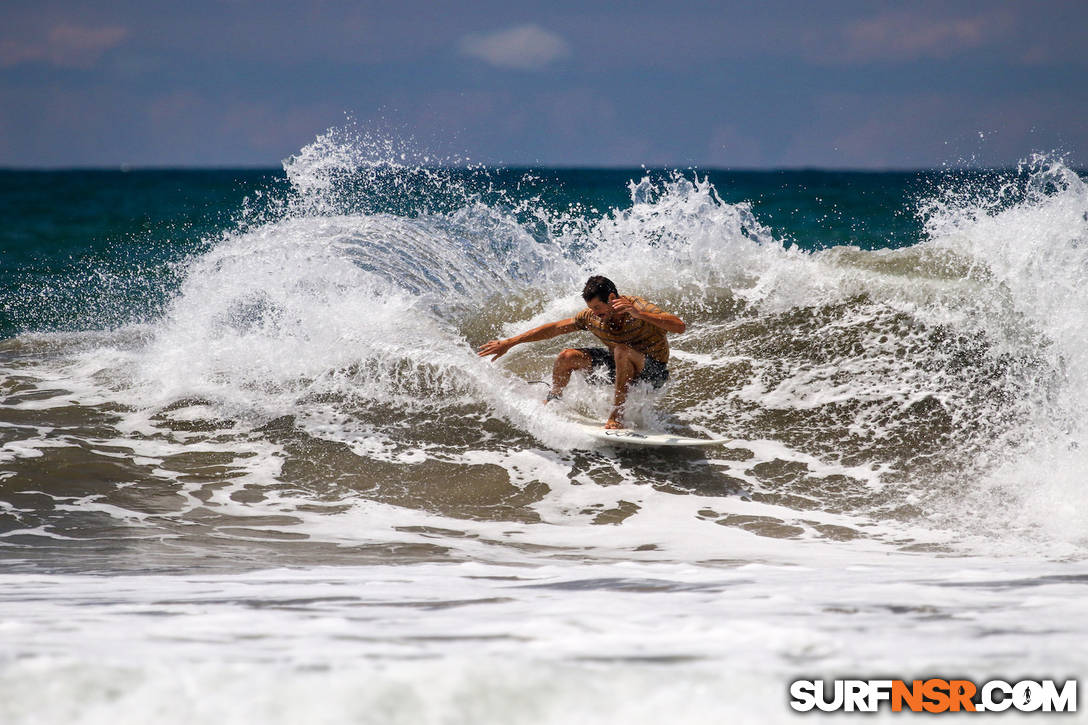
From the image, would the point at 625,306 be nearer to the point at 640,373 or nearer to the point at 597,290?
the point at 597,290

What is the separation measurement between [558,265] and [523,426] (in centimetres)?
354

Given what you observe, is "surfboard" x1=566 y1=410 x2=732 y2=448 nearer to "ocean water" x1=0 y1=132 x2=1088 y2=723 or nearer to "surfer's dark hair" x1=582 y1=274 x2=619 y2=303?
"ocean water" x1=0 y1=132 x2=1088 y2=723

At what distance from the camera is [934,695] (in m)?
2.52

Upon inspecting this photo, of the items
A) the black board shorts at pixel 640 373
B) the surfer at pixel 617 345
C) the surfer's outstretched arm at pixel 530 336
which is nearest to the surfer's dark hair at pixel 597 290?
the surfer at pixel 617 345

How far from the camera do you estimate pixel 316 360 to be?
838cm

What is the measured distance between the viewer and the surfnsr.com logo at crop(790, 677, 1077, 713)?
2467 millimetres

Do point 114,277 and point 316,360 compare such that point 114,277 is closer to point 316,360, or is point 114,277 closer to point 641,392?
point 316,360

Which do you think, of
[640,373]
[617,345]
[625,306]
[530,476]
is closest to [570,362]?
[617,345]

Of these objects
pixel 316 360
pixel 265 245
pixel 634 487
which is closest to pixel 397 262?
pixel 265 245

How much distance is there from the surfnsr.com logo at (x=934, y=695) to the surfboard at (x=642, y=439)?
3976 mm

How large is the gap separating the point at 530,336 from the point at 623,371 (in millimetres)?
718

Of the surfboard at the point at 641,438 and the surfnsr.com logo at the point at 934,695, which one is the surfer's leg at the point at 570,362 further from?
the surfnsr.com logo at the point at 934,695

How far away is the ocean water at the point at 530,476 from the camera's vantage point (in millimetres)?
2770

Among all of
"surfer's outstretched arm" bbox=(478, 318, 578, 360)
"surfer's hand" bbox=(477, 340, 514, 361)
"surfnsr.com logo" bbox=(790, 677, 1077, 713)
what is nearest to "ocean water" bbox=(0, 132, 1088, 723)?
"surfnsr.com logo" bbox=(790, 677, 1077, 713)
